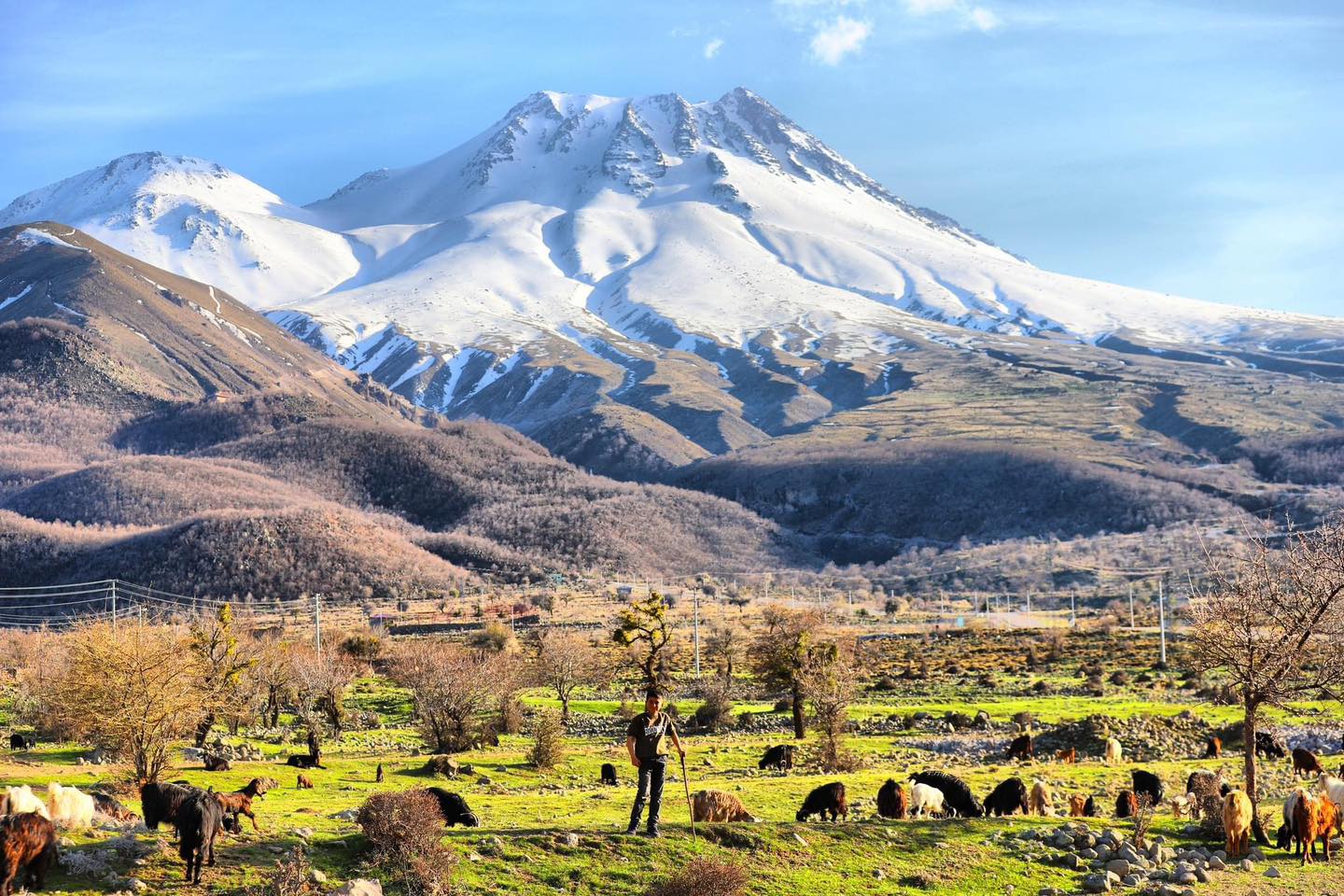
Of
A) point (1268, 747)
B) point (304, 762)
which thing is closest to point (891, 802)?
point (304, 762)

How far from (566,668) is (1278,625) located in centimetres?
3081

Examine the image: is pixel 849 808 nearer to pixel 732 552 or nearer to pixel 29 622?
pixel 29 622

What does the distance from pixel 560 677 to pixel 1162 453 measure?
491 feet

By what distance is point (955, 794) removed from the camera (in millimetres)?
21344

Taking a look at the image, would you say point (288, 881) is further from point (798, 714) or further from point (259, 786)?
point (798, 714)

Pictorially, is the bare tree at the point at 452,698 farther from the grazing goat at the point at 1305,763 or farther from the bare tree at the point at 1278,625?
the grazing goat at the point at 1305,763

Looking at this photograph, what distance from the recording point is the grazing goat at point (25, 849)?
12414 millimetres

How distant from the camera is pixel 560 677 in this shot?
4666 cm

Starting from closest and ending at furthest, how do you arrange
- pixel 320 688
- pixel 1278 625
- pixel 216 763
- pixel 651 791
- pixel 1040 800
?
pixel 651 791, pixel 1278 625, pixel 1040 800, pixel 216 763, pixel 320 688

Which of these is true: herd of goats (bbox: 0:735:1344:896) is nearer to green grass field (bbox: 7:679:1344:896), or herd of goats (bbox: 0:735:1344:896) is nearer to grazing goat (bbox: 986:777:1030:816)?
grazing goat (bbox: 986:777:1030:816)

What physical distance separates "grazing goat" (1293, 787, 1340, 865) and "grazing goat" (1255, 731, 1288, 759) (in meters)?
13.1

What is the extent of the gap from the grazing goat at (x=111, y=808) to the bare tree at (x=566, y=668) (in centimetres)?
2562

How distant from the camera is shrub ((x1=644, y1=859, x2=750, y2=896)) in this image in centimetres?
1440

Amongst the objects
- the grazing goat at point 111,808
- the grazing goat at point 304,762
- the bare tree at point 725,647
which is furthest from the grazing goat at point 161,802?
the bare tree at point 725,647
